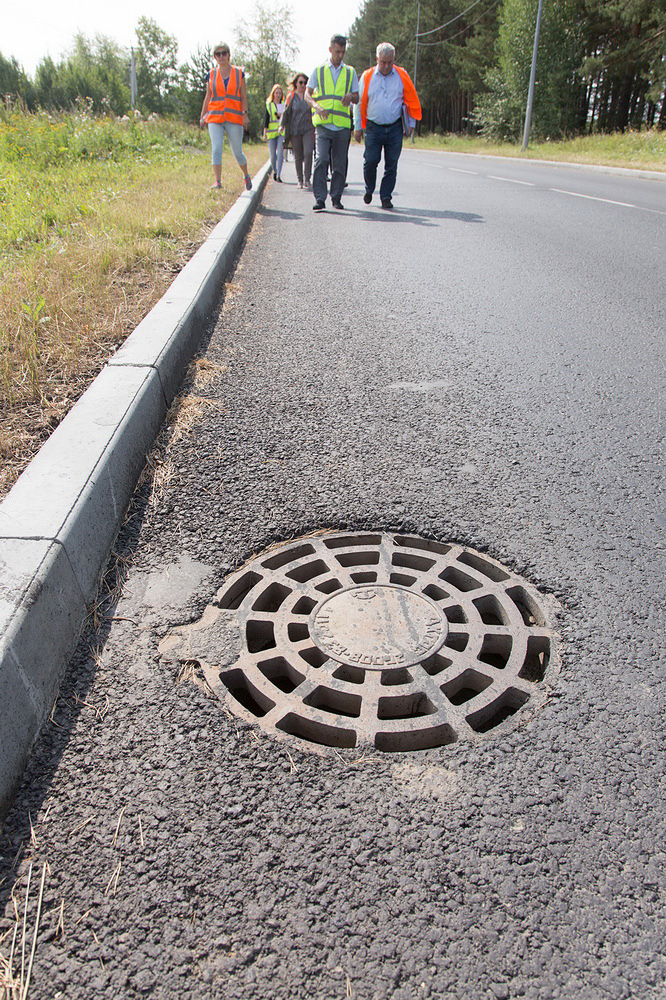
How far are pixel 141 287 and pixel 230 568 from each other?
3.21 m

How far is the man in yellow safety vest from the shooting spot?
847 cm

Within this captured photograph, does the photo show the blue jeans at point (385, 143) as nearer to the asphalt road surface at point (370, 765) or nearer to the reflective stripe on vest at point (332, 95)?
the reflective stripe on vest at point (332, 95)

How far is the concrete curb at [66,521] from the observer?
4.98 ft

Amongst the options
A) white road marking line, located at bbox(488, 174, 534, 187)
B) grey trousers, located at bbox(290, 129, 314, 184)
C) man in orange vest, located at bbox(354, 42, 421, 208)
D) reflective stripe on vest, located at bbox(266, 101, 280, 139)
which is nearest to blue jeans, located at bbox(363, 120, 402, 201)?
man in orange vest, located at bbox(354, 42, 421, 208)

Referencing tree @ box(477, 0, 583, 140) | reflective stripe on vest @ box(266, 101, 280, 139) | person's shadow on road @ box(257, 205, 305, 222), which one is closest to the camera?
person's shadow on road @ box(257, 205, 305, 222)

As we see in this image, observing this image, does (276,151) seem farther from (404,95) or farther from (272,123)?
(404,95)

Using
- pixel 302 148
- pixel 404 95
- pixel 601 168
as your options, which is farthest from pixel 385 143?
pixel 601 168

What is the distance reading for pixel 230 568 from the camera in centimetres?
219

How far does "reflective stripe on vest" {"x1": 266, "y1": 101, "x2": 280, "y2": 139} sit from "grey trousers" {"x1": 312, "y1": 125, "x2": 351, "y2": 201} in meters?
4.26

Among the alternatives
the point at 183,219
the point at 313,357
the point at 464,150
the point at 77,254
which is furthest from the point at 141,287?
the point at 464,150

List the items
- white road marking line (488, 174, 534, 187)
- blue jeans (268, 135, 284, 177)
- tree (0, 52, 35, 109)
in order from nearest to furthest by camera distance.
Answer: white road marking line (488, 174, 534, 187) → blue jeans (268, 135, 284, 177) → tree (0, 52, 35, 109)

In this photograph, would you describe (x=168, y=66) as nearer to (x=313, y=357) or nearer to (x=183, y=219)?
(x=183, y=219)

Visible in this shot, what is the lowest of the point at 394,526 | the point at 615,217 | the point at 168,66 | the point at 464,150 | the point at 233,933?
the point at 233,933

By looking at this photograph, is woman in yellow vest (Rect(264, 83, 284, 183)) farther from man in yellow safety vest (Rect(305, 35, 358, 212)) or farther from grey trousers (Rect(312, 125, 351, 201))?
man in yellow safety vest (Rect(305, 35, 358, 212))
